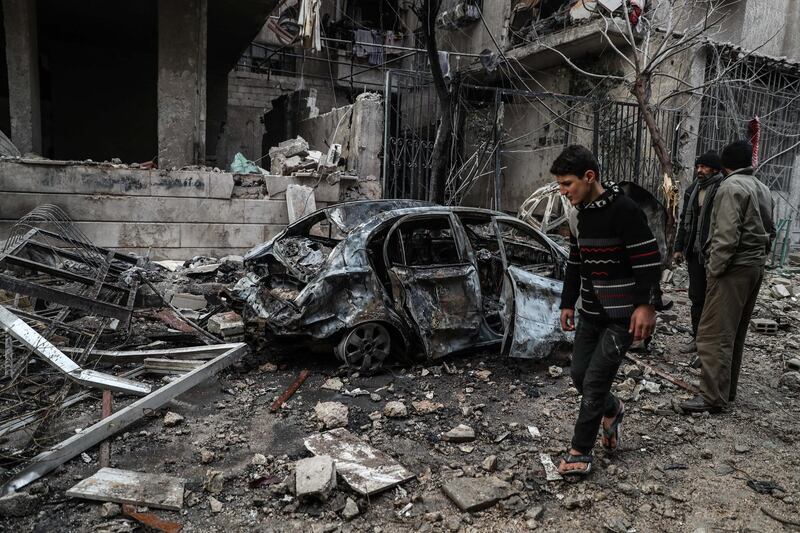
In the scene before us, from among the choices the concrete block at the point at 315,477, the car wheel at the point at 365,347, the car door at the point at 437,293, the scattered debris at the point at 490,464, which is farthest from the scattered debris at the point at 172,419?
the scattered debris at the point at 490,464

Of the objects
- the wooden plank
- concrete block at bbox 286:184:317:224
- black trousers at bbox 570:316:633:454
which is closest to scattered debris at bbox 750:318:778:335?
black trousers at bbox 570:316:633:454

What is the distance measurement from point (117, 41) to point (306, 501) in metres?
14.7

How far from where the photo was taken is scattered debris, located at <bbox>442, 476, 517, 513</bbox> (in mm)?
2967

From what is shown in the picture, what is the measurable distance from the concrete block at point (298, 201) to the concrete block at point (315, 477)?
251 inches

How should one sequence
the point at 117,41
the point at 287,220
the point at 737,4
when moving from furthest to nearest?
the point at 117,41
the point at 737,4
the point at 287,220

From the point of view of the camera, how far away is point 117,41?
14.0m

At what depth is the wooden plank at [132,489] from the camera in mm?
2852

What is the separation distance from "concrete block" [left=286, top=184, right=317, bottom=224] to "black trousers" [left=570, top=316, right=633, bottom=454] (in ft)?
21.4

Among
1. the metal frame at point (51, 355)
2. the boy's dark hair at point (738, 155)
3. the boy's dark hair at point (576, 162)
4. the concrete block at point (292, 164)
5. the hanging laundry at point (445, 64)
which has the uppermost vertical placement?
the hanging laundry at point (445, 64)

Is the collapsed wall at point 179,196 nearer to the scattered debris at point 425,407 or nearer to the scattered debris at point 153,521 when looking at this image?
the scattered debris at point 425,407

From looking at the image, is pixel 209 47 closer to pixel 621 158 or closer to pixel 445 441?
pixel 621 158

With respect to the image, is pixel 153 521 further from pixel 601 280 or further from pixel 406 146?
pixel 406 146

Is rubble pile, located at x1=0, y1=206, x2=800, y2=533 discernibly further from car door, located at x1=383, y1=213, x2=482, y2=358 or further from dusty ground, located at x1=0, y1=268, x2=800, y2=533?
car door, located at x1=383, y1=213, x2=482, y2=358

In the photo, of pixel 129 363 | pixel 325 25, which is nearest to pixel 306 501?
pixel 129 363
